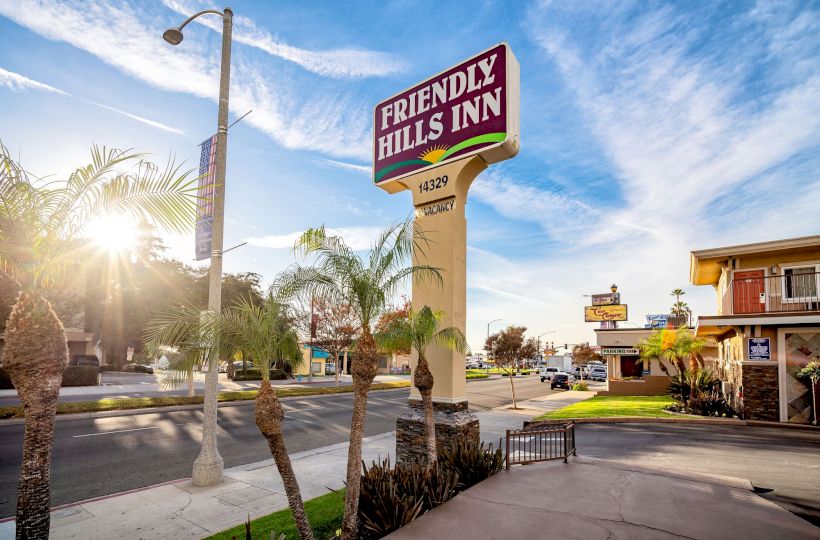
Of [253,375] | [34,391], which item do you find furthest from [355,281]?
[253,375]

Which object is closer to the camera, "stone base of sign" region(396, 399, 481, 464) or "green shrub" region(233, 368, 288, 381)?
"stone base of sign" region(396, 399, 481, 464)

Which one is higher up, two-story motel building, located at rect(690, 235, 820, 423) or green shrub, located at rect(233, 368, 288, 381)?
two-story motel building, located at rect(690, 235, 820, 423)

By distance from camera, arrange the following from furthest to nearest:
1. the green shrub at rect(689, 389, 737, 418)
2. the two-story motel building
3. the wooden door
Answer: the wooden door, the green shrub at rect(689, 389, 737, 418), the two-story motel building

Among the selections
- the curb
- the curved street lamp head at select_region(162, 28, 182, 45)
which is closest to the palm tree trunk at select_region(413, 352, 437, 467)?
the curved street lamp head at select_region(162, 28, 182, 45)

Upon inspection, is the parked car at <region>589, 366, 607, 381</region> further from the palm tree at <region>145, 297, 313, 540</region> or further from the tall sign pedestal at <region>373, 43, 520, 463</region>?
the palm tree at <region>145, 297, 313, 540</region>

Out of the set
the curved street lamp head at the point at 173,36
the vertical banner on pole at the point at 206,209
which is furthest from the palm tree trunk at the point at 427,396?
the curved street lamp head at the point at 173,36

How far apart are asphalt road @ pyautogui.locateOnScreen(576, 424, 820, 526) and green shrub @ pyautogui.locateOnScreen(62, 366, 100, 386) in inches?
1271

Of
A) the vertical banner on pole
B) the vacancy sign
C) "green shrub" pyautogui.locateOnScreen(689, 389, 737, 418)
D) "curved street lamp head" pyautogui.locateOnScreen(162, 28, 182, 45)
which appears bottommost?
"green shrub" pyautogui.locateOnScreen(689, 389, 737, 418)

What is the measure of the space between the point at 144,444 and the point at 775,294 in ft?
85.0

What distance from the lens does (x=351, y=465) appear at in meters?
6.47

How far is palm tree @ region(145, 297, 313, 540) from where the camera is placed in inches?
235


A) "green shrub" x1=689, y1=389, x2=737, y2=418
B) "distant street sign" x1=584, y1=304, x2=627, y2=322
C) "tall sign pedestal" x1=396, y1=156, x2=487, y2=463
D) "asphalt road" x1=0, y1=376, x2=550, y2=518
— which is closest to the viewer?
"asphalt road" x1=0, y1=376, x2=550, y2=518

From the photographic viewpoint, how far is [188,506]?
27.0ft

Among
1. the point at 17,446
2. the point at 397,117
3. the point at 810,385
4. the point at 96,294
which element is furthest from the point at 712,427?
the point at 96,294
